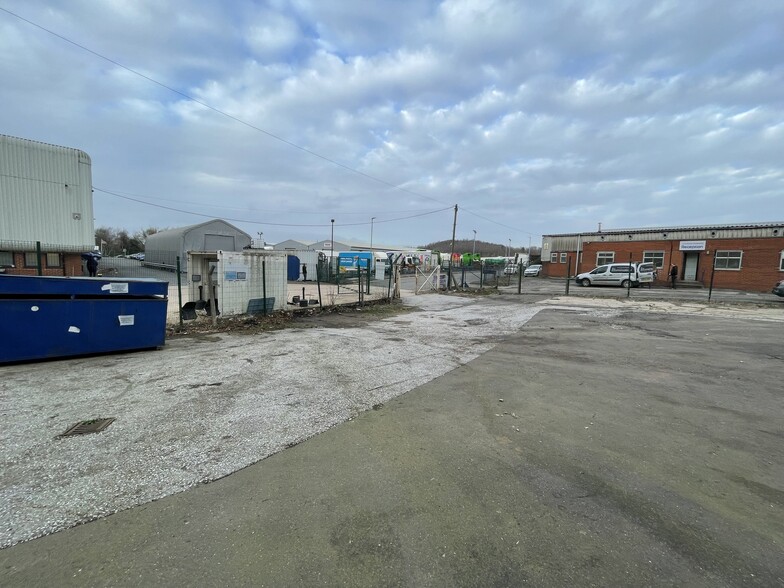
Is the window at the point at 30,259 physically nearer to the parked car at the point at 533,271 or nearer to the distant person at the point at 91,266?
the distant person at the point at 91,266

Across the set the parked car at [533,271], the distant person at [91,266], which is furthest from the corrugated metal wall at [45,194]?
the parked car at [533,271]

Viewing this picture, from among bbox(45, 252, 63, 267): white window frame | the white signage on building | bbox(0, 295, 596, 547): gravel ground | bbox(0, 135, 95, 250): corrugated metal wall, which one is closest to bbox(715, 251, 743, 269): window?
the white signage on building

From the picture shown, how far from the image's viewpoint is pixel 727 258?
3175 centimetres

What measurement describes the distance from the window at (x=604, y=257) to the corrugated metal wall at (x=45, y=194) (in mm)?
42473

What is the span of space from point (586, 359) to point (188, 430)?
23.4 ft

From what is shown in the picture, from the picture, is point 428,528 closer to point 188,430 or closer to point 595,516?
point 595,516

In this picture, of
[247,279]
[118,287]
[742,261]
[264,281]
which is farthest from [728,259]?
[118,287]

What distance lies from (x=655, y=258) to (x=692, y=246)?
301 centimetres

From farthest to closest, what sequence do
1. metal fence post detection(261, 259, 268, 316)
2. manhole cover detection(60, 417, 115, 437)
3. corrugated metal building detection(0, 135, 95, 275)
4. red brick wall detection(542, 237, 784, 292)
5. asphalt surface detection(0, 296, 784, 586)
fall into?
red brick wall detection(542, 237, 784, 292), corrugated metal building detection(0, 135, 95, 275), metal fence post detection(261, 259, 268, 316), manhole cover detection(60, 417, 115, 437), asphalt surface detection(0, 296, 784, 586)

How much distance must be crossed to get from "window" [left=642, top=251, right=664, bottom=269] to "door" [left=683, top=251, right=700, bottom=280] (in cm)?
173

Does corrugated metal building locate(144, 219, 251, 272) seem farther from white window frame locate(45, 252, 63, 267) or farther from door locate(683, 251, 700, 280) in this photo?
door locate(683, 251, 700, 280)

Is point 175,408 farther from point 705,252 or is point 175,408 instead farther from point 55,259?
point 705,252

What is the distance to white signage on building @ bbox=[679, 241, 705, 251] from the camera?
107 feet

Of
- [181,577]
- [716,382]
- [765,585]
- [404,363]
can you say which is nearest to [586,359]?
[716,382]
